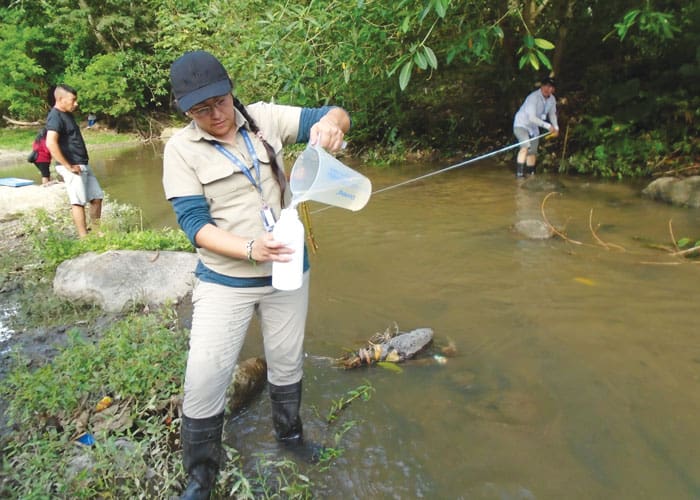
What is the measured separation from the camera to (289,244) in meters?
1.93

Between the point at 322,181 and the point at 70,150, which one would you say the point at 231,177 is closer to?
the point at 322,181

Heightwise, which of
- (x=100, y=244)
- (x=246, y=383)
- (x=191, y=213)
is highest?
(x=191, y=213)

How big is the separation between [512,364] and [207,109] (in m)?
2.46

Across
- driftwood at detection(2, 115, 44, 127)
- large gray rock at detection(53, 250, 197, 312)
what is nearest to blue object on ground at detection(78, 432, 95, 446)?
large gray rock at detection(53, 250, 197, 312)

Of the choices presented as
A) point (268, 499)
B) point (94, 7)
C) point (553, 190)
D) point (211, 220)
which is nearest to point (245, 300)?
point (211, 220)

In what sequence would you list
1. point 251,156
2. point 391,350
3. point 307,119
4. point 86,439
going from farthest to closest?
1. point 391,350
2. point 86,439
3. point 307,119
4. point 251,156

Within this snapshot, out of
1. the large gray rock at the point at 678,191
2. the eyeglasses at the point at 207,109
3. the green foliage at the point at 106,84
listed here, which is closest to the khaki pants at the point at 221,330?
the eyeglasses at the point at 207,109

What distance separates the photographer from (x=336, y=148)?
2.24 m

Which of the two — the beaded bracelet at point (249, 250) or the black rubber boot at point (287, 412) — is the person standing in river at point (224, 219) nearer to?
the beaded bracelet at point (249, 250)

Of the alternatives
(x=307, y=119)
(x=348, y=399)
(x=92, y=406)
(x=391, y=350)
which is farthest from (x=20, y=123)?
(x=307, y=119)

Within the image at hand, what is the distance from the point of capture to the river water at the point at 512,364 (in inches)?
99.3

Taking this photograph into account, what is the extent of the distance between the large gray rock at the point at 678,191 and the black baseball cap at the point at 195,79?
644 centimetres

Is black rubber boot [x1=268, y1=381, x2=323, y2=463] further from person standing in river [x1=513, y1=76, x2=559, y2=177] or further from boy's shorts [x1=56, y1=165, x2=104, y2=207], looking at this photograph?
person standing in river [x1=513, y1=76, x2=559, y2=177]

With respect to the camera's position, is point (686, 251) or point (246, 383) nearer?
point (246, 383)
